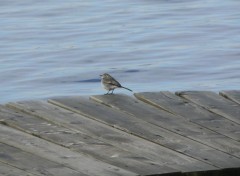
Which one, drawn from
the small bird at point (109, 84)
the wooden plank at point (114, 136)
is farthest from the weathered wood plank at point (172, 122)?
the small bird at point (109, 84)

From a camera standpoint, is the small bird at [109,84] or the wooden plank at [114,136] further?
the small bird at [109,84]

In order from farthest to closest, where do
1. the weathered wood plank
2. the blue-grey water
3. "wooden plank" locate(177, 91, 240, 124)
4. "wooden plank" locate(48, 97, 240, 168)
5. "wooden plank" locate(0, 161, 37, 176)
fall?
the blue-grey water → "wooden plank" locate(177, 91, 240, 124) → the weathered wood plank → "wooden plank" locate(48, 97, 240, 168) → "wooden plank" locate(0, 161, 37, 176)

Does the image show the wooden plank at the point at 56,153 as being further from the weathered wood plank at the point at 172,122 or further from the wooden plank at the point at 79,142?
the weathered wood plank at the point at 172,122

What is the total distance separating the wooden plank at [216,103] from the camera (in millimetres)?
6012

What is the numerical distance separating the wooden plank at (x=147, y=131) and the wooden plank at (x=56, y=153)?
48 centimetres

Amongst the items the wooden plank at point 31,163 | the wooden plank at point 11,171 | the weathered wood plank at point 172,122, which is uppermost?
the weathered wood plank at point 172,122

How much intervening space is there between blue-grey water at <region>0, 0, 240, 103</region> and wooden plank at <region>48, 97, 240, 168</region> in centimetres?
626

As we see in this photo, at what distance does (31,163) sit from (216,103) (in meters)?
1.68

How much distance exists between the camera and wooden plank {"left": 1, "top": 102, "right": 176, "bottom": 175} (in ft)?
16.1

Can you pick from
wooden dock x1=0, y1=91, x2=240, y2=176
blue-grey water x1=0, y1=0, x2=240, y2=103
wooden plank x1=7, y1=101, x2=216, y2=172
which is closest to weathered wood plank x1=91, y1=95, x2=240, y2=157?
wooden dock x1=0, y1=91, x2=240, y2=176

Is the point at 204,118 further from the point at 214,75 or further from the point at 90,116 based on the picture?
the point at 214,75

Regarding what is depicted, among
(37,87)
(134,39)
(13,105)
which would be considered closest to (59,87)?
(37,87)

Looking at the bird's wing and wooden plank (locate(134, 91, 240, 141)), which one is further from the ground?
the bird's wing

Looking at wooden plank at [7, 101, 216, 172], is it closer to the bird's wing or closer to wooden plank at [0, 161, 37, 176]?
wooden plank at [0, 161, 37, 176]
